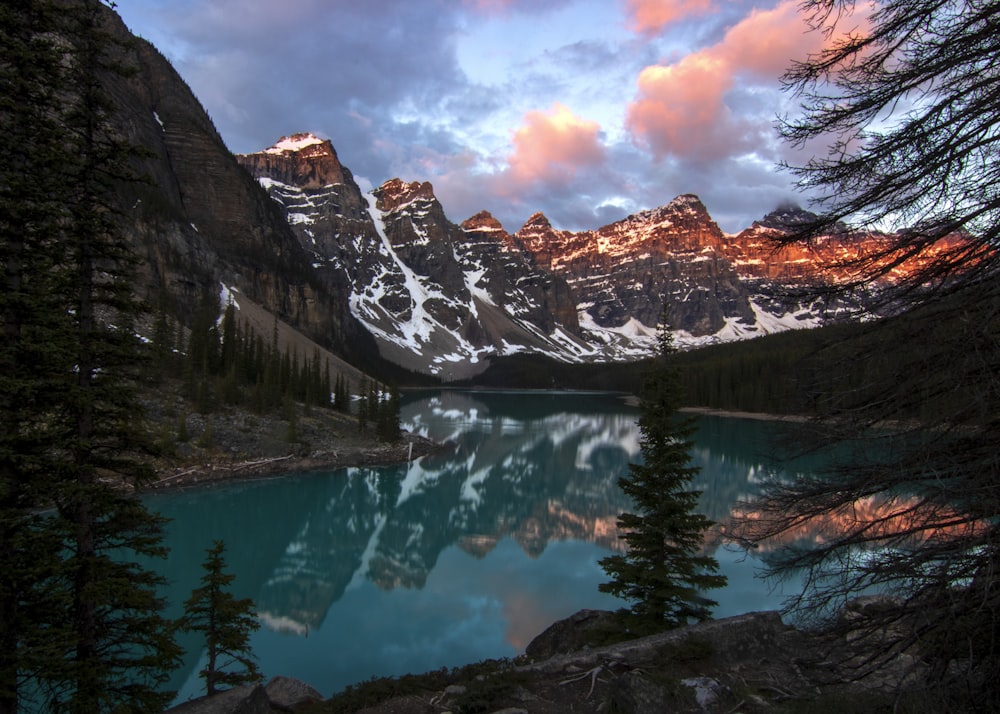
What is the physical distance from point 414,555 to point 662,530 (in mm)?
15962

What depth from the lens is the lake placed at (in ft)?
51.4

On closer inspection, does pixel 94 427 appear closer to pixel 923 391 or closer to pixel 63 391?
pixel 63 391

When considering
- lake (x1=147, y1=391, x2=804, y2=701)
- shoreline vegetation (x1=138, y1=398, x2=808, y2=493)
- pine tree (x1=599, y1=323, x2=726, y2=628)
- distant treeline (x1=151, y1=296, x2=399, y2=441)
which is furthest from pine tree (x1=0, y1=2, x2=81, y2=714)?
distant treeline (x1=151, y1=296, x2=399, y2=441)

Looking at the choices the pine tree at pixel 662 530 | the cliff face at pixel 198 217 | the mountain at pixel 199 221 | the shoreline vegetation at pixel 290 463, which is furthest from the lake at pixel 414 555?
the cliff face at pixel 198 217

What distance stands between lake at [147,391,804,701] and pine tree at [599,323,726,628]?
6.22ft

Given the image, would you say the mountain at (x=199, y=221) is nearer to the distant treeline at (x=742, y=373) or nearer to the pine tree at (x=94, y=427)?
the distant treeline at (x=742, y=373)

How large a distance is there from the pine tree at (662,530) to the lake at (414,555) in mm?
1897

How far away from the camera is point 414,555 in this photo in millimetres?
24562

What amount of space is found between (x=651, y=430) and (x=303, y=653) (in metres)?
11.5

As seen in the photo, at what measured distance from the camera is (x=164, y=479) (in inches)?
1246

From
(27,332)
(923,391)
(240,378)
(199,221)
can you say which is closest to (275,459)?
(240,378)

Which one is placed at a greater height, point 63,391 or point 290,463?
point 63,391

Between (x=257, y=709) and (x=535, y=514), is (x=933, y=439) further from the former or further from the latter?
(x=535, y=514)

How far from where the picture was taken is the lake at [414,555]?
51.4 ft
